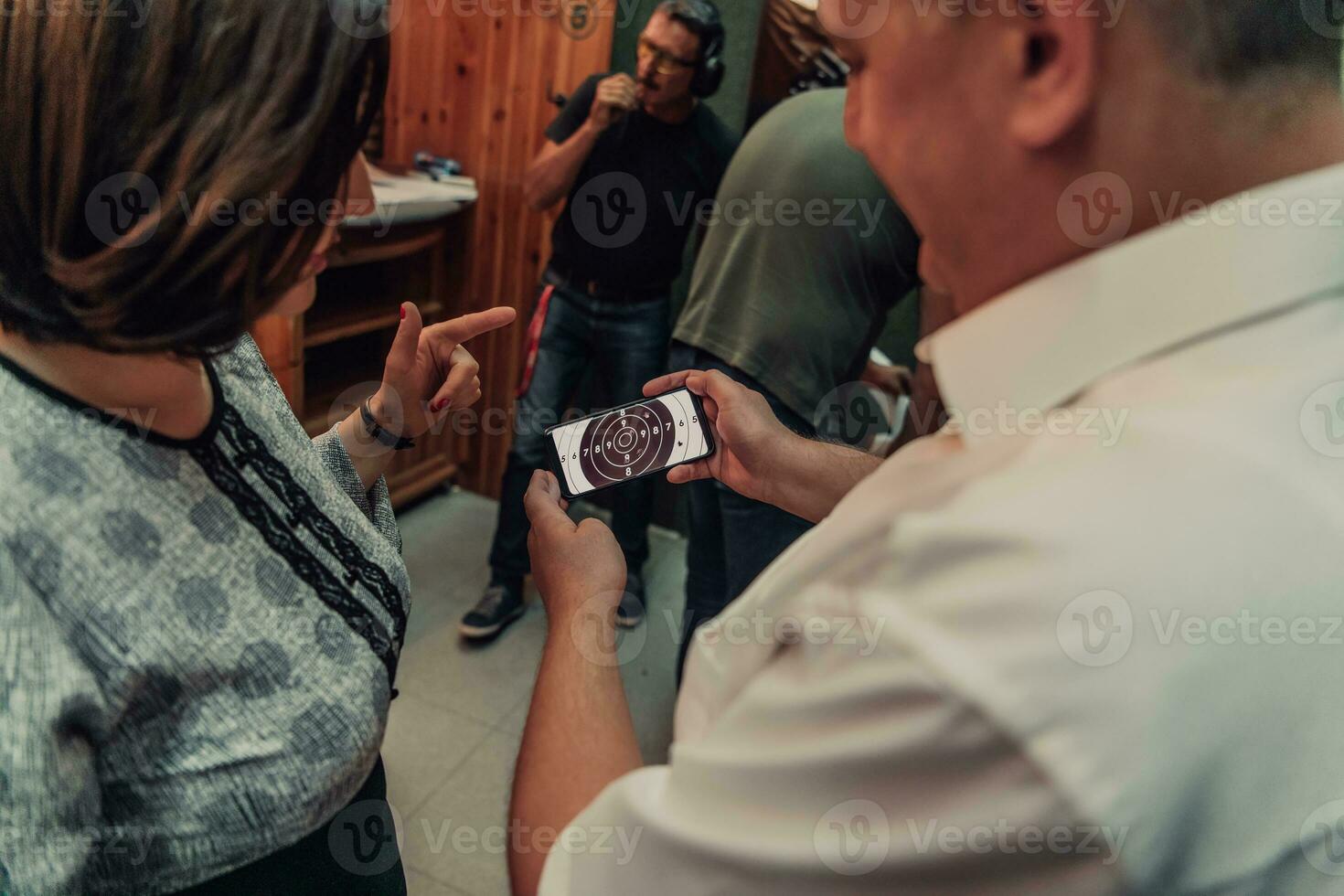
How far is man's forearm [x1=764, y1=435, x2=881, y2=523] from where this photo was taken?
36.1 inches

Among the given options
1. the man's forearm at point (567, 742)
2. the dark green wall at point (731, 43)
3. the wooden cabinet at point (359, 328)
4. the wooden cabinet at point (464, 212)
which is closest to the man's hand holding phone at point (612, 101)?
the wooden cabinet at point (464, 212)

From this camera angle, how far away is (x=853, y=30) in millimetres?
462

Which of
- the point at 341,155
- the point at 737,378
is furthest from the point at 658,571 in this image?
the point at 341,155

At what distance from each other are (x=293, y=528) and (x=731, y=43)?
1.79 metres

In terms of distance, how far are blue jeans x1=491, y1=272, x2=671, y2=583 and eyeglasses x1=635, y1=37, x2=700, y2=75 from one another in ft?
1.56

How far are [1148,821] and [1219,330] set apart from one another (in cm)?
21

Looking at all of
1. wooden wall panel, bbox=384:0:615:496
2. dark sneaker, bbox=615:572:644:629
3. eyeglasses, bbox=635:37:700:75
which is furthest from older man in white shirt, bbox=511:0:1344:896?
wooden wall panel, bbox=384:0:615:496

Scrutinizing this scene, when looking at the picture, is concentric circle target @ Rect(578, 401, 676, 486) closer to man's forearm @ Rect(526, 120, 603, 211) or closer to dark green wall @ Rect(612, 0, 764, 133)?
man's forearm @ Rect(526, 120, 603, 211)

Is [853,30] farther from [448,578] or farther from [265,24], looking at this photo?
[448,578]

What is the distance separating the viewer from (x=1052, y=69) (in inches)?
15.5

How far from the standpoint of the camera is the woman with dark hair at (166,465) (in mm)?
489

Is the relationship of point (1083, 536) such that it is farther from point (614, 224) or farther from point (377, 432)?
point (614, 224)

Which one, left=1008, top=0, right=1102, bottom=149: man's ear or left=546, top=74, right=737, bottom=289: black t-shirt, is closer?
left=1008, top=0, right=1102, bottom=149: man's ear

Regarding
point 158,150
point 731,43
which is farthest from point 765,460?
point 731,43
